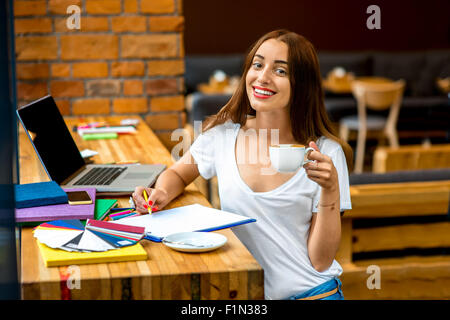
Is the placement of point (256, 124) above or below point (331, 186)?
above

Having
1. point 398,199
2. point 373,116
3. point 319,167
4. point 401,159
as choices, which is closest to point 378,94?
point 373,116

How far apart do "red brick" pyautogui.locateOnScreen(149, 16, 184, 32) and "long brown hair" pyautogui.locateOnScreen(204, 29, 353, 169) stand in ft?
4.60

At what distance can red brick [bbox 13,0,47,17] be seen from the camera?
278 centimetres

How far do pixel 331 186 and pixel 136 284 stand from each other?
1.65ft

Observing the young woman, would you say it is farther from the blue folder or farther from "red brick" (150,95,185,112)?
"red brick" (150,95,185,112)

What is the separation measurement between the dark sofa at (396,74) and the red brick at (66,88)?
2.71 metres

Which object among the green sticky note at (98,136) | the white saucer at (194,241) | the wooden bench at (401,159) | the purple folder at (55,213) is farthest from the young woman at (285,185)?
the wooden bench at (401,159)

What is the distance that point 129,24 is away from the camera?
114 inches

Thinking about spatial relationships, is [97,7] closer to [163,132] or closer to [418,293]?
[163,132]

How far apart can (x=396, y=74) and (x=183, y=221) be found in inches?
260

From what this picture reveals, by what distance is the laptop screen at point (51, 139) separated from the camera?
1636 millimetres

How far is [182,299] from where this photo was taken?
107 centimetres

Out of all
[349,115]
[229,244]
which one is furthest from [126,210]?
[349,115]

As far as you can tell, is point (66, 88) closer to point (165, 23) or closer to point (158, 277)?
point (165, 23)
